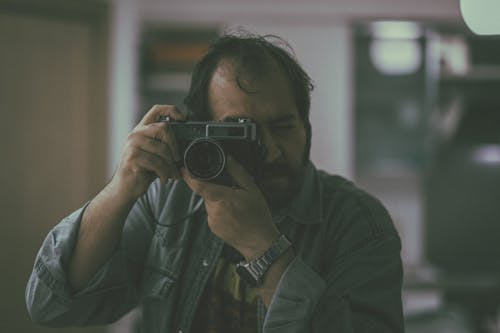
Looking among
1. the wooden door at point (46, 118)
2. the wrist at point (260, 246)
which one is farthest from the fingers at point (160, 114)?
the wooden door at point (46, 118)

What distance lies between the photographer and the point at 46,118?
1892mm

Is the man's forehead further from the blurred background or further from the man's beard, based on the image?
the blurred background

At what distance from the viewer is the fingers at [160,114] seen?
0.84 m

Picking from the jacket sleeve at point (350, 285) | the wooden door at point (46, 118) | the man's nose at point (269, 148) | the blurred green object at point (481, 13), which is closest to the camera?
the jacket sleeve at point (350, 285)

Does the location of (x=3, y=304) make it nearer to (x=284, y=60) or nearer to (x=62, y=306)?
(x=62, y=306)

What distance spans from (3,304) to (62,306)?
16.5 inches

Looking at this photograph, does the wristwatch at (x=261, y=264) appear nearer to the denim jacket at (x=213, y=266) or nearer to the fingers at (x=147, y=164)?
the denim jacket at (x=213, y=266)

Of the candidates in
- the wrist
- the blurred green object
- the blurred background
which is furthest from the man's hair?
the blurred green object

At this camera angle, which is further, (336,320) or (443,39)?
(443,39)

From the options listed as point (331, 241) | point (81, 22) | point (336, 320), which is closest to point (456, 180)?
point (331, 241)

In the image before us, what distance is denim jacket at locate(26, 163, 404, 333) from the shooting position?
740mm

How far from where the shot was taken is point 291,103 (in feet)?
2.90

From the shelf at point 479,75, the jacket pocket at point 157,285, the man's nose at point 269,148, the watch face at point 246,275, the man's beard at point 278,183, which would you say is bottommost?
the jacket pocket at point 157,285

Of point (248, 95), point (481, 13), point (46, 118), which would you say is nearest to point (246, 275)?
point (248, 95)
